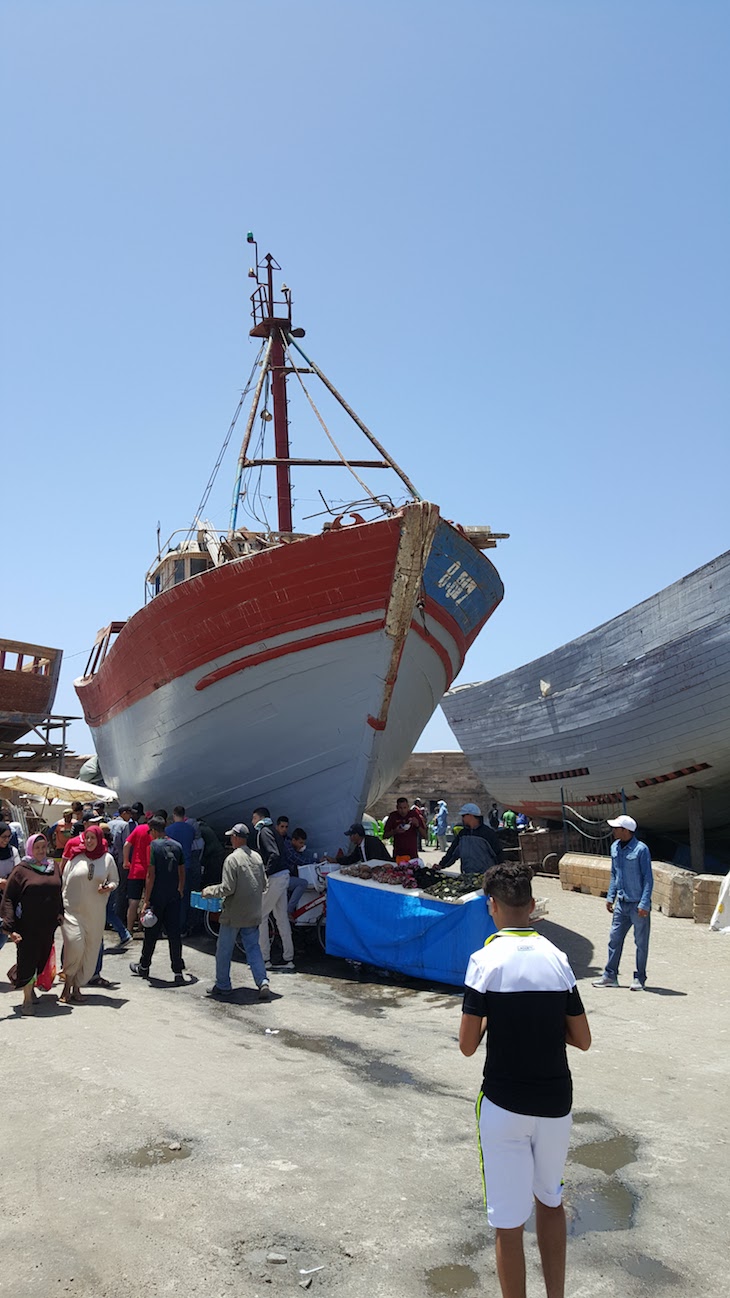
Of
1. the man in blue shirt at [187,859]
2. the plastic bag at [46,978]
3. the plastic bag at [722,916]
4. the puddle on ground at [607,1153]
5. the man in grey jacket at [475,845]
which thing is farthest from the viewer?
the plastic bag at [722,916]

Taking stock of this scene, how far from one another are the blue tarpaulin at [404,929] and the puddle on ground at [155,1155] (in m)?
3.54

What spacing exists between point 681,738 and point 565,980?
476 inches

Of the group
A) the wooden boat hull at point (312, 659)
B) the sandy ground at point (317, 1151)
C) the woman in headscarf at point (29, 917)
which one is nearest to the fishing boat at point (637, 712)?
the wooden boat hull at point (312, 659)

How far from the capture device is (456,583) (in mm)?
11125

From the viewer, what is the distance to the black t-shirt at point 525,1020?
2604 millimetres

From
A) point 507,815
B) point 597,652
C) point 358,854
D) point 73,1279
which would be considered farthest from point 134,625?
point 507,815

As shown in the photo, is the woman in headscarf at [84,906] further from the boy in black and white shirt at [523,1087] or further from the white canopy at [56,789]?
the white canopy at [56,789]

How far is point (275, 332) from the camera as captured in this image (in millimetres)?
15289

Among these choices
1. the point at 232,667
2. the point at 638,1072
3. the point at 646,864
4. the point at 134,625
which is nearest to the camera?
the point at 638,1072

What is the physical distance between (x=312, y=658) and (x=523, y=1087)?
765 centimetres

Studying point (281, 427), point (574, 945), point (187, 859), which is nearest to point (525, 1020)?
point (574, 945)

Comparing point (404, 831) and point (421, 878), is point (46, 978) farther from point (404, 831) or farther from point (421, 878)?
point (404, 831)

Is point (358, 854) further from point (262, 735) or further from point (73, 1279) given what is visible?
point (73, 1279)

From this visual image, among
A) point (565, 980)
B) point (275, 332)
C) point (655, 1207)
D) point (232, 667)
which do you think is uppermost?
point (275, 332)
